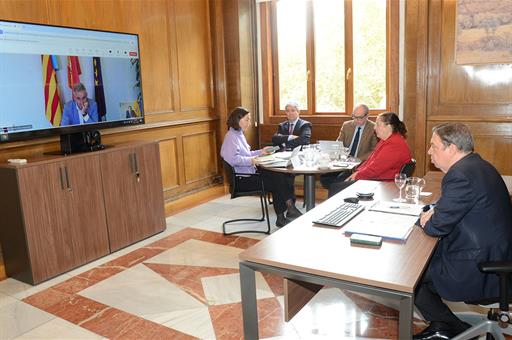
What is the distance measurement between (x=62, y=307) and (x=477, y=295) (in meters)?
2.63

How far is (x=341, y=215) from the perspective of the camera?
7.81 ft

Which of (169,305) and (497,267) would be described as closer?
(497,267)

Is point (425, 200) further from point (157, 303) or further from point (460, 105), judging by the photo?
point (460, 105)

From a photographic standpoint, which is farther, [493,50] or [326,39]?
[326,39]

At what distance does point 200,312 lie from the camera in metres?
2.96

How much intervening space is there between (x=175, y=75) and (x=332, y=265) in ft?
13.5

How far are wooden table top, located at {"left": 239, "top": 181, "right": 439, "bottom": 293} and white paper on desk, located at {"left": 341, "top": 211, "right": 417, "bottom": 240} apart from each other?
4 cm

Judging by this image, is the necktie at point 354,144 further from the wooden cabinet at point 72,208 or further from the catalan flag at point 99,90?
the catalan flag at point 99,90

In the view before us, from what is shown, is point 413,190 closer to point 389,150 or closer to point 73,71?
point 389,150

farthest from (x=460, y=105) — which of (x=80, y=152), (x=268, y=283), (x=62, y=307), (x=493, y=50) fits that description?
(x=62, y=307)

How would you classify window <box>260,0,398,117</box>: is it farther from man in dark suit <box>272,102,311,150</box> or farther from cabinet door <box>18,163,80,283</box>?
cabinet door <box>18,163,80,283</box>

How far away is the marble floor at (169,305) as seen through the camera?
2.72m

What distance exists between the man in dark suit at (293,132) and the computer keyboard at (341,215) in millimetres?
2872

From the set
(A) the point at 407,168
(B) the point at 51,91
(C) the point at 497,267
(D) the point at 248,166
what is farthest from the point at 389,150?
(B) the point at 51,91
